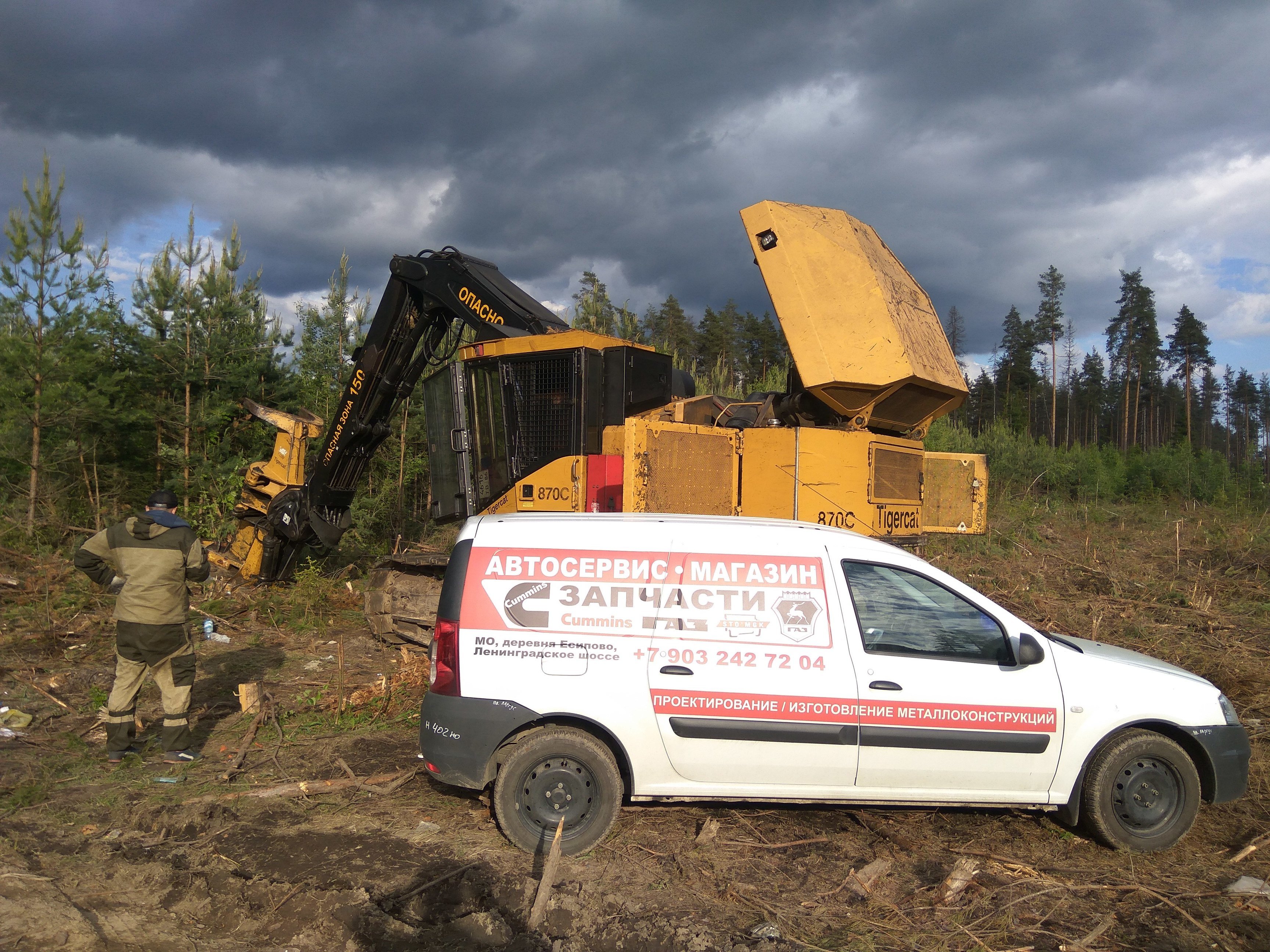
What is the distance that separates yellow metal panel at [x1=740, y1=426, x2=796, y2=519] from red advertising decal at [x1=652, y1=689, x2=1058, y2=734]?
225 cm

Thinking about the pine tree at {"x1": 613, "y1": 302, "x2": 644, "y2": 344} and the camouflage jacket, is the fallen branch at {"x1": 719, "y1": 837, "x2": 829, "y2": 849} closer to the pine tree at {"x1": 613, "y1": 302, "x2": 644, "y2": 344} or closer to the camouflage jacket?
the camouflage jacket

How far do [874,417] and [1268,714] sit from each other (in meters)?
4.18

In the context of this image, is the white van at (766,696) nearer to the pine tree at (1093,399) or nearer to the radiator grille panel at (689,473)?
the radiator grille panel at (689,473)

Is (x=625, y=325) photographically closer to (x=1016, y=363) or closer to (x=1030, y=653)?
(x=1030, y=653)

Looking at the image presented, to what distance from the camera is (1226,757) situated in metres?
4.55

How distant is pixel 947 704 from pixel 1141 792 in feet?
4.22

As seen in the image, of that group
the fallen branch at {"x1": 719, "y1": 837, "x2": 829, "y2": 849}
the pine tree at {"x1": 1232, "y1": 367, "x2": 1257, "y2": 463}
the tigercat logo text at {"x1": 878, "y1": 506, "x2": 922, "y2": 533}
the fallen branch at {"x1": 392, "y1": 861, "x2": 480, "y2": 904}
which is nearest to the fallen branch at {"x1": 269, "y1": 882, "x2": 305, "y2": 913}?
the fallen branch at {"x1": 392, "y1": 861, "x2": 480, "y2": 904}

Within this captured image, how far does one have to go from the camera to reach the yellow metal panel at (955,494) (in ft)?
25.3

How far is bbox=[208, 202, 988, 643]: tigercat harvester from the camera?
21.2 ft

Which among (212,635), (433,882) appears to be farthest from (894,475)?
(212,635)

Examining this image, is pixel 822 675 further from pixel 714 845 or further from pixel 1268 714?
pixel 1268 714

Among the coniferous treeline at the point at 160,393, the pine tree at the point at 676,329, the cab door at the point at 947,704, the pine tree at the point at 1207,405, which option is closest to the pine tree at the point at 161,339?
the coniferous treeline at the point at 160,393

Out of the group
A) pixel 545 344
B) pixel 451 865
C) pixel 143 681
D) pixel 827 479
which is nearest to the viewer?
pixel 451 865

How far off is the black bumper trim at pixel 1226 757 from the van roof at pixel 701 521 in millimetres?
1880
